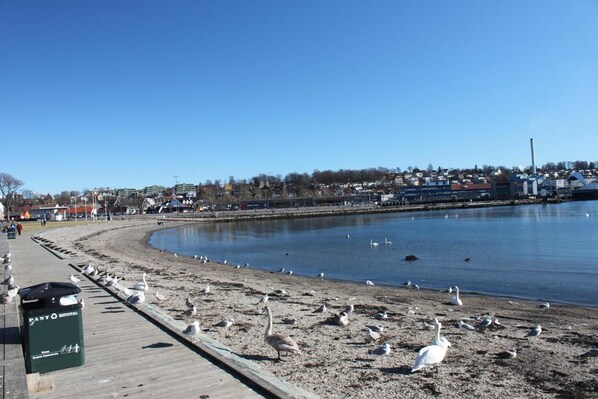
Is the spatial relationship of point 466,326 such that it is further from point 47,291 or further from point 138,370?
point 47,291

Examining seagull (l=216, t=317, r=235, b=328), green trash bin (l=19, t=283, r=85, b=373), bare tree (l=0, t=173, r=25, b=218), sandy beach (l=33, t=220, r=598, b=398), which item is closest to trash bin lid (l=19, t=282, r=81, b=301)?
green trash bin (l=19, t=283, r=85, b=373)

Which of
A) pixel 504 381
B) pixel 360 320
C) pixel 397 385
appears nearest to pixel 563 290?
pixel 360 320

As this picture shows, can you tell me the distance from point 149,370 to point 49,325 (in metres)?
1.66

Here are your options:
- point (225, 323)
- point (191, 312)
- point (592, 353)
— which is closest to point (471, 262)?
point (592, 353)

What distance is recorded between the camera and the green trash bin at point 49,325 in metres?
6.79

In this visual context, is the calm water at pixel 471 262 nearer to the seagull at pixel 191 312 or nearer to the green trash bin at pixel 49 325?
the seagull at pixel 191 312

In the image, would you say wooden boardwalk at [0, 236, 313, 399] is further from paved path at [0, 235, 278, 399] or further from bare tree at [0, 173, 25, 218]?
bare tree at [0, 173, 25, 218]

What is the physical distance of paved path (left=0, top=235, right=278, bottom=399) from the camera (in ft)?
21.4

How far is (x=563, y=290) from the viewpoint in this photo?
2073cm

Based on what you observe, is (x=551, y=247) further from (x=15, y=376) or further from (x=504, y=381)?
(x=15, y=376)

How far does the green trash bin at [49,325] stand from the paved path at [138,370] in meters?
0.27

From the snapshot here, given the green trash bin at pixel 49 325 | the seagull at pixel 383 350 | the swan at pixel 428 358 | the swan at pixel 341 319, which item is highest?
the green trash bin at pixel 49 325

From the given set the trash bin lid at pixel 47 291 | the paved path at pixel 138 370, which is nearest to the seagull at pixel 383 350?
the paved path at pixel 138 370

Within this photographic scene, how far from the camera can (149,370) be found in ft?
24.3
